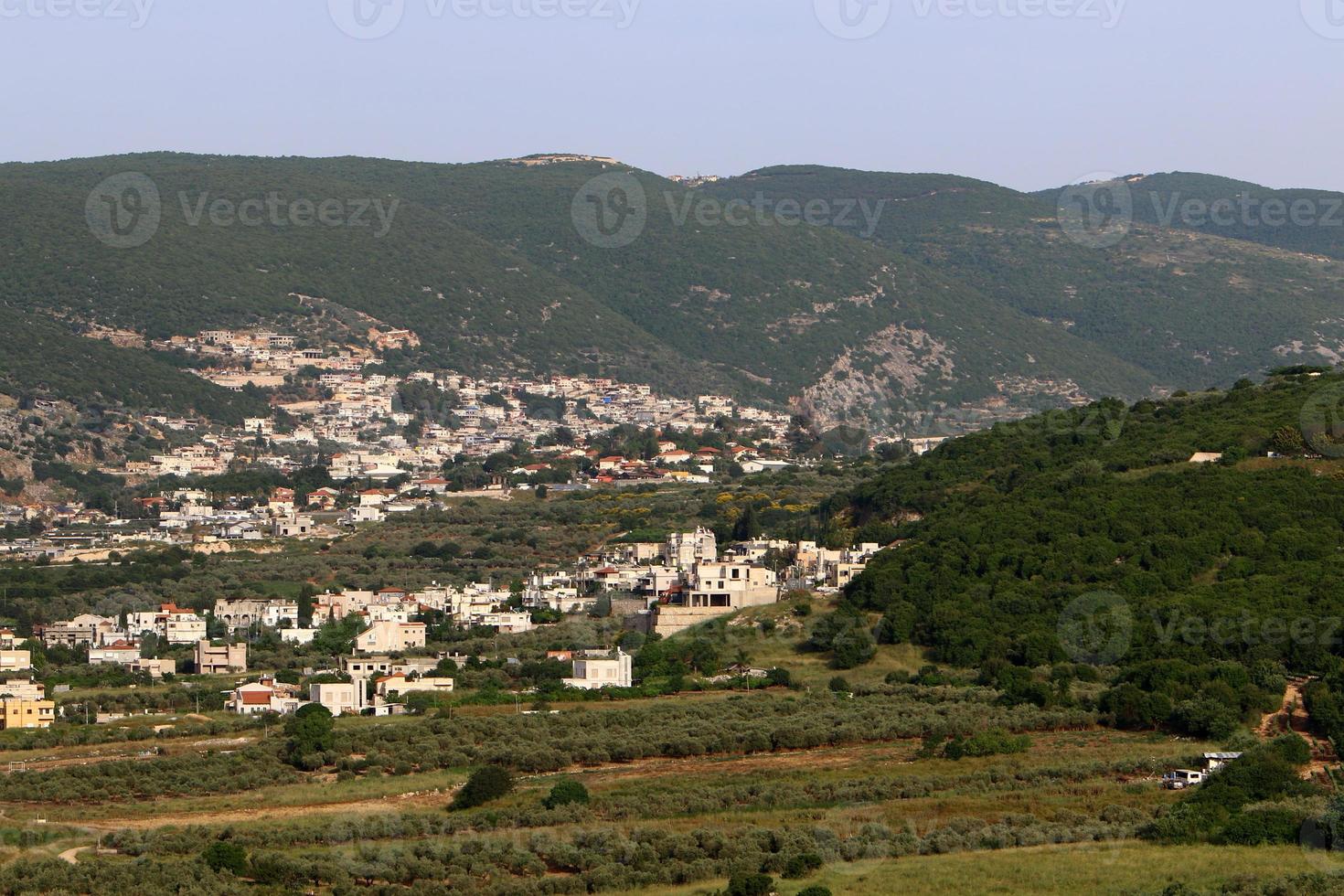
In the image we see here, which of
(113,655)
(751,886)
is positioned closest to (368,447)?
(113,655)

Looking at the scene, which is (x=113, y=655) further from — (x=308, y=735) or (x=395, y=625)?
(x=308, y=735)

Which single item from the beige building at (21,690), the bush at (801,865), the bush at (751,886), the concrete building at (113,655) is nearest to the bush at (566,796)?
the bush at (801,865)

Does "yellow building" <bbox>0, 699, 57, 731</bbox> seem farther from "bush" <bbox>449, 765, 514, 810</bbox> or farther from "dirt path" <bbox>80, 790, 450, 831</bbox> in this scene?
"bush" <bbox>449, 765, 514, 810</bbox>

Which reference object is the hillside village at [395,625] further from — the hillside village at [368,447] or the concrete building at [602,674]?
the hillside village at [368,447]

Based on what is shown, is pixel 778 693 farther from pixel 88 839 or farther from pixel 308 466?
pixel 308 466

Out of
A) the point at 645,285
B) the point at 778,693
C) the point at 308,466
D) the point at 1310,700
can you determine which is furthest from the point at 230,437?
the point at 1310,700
